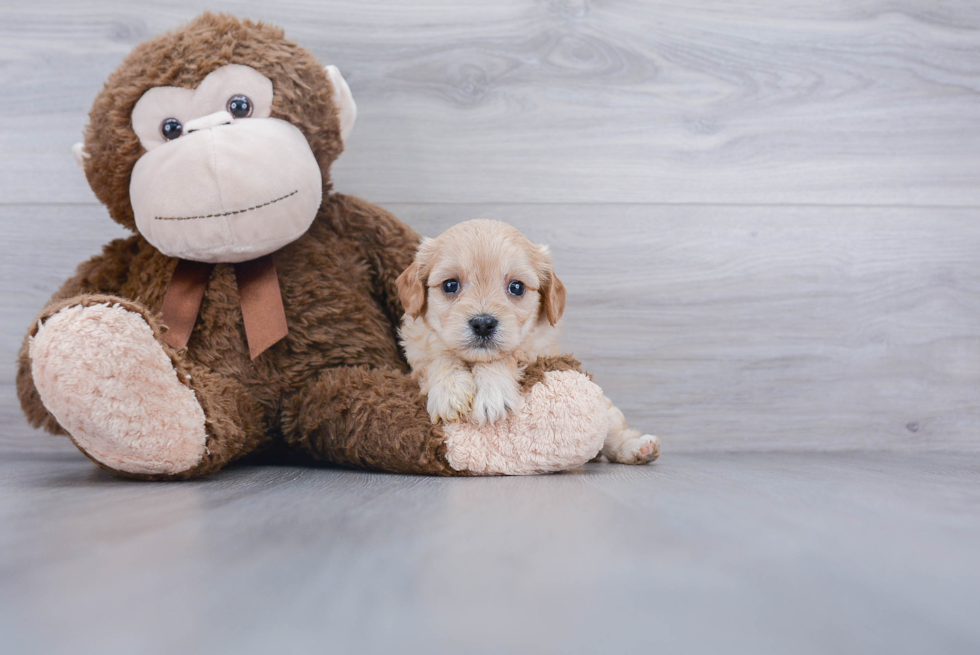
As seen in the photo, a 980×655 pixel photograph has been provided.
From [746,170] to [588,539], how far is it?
1.06 metres

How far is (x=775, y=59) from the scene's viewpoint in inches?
54.1

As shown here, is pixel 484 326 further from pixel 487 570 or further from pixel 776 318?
→ pixel 776 318

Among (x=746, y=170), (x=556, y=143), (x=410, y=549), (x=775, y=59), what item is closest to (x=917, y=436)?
(x=746, y=170)

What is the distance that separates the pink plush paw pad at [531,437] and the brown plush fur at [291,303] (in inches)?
1.4

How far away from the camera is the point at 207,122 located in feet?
3.12

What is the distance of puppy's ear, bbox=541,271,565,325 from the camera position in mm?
966

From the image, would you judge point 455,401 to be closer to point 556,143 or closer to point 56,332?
point 56,332

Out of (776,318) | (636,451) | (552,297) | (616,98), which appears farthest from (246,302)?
(776,318)

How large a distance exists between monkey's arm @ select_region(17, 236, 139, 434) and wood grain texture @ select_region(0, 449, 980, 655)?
19 cm

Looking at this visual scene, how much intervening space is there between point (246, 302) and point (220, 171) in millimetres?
209

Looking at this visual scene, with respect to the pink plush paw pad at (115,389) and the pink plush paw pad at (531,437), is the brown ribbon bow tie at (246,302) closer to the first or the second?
the pink plush paw pad at (115,389)

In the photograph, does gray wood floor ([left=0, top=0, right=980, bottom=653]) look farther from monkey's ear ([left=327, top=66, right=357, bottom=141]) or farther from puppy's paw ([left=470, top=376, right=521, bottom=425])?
puppy's paw ([left=470, top=376, right=521, bottom=425])

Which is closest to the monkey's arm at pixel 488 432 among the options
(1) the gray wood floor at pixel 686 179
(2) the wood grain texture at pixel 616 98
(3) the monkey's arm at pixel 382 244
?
(3) the monkey's arm at pixel 382 244

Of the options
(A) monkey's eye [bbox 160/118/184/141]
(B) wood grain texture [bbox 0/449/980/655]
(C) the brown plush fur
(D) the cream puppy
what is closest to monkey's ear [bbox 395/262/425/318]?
(D) the cream puppy
